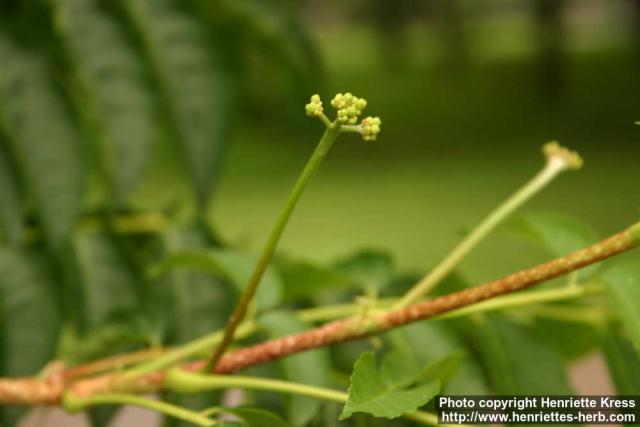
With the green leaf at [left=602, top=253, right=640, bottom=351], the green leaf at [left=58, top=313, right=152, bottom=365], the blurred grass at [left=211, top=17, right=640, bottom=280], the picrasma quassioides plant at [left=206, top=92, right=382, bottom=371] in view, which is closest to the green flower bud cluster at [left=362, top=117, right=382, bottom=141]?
the picrasma quassioides plant at [left=206, top=92, right=382, bottom=371]

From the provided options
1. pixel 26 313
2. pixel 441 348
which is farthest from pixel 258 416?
pixel 26 313

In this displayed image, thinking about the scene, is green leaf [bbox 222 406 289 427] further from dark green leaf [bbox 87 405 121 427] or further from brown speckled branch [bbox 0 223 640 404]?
dark green leaf [bbox 87 405 121 427]

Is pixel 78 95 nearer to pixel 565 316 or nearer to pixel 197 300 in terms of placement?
pixel 197 300

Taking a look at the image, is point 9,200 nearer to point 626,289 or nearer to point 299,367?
point 299,367

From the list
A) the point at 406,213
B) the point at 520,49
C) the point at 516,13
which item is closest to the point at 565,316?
the point at 406,213

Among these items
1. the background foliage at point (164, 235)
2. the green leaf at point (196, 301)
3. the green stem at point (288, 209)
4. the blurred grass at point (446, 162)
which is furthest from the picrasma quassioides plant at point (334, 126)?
the blurred grass at point (446, 162)

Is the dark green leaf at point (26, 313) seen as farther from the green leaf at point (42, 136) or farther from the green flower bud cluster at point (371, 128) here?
the green flower bud cluster at point (371, 128)
